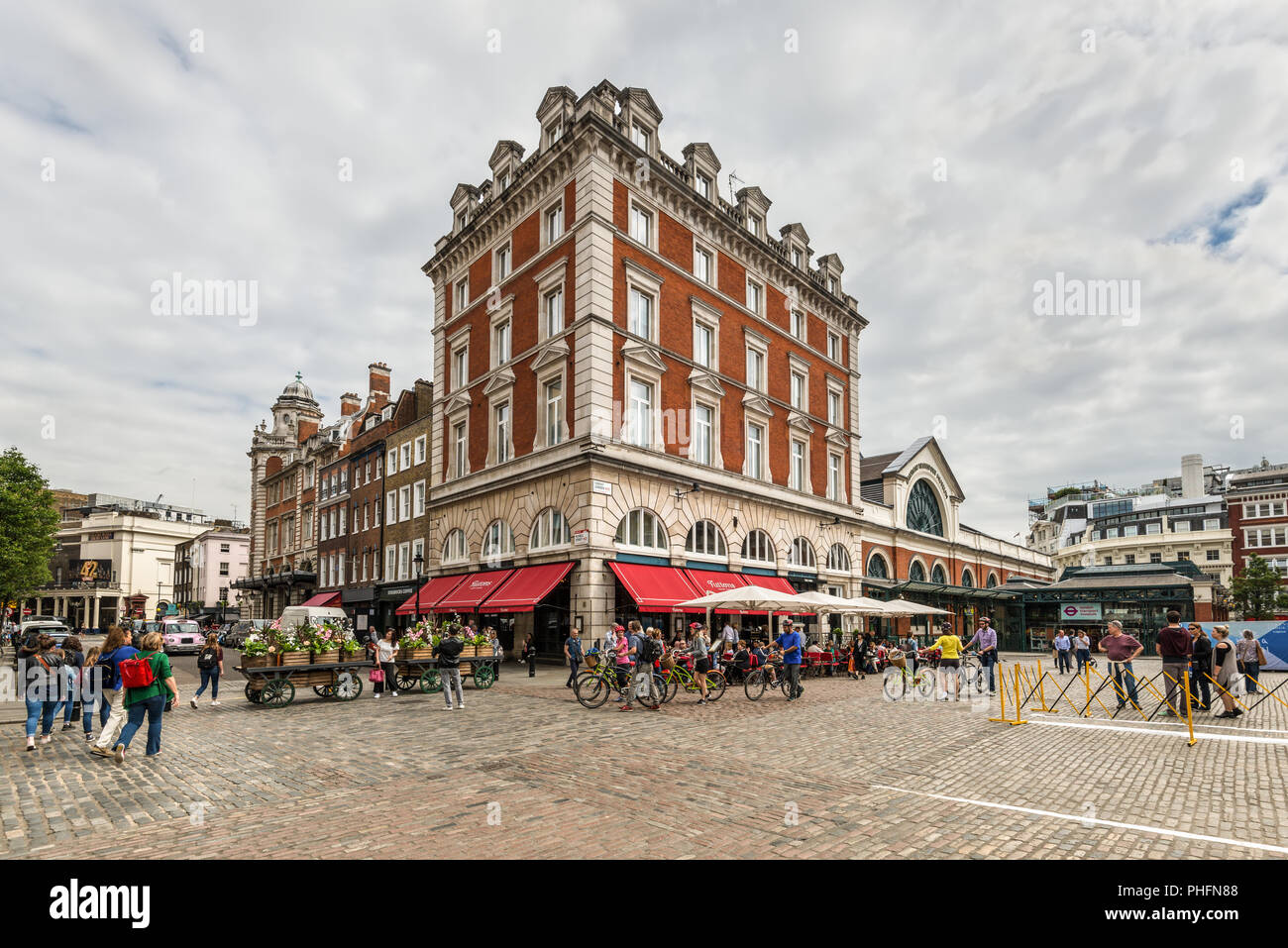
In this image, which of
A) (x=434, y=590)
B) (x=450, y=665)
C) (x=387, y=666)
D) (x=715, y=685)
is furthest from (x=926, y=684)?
(x=434, y=590)

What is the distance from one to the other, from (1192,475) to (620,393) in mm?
87529

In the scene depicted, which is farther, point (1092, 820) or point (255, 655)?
point (255, 655)

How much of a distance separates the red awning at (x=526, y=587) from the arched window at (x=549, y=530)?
34.0 inches

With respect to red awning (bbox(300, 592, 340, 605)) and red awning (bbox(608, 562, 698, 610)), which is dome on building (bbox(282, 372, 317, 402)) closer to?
red awning (bbox(300, 592, 340, 605))

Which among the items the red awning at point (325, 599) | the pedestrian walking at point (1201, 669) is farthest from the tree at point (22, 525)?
the pedestrian walking at point (1201, 669)

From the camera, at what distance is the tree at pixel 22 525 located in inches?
1651

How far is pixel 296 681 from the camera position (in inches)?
663

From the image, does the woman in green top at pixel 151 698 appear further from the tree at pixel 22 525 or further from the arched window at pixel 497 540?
the tree at pixel 22 525

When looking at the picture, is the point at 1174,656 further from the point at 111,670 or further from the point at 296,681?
the point at 111,670

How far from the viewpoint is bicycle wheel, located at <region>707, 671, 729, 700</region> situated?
58.5 ft

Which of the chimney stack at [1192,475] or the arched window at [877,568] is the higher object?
the chimney stack at [1192,475]

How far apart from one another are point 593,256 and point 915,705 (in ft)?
57.7

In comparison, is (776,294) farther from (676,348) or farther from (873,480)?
(873,480)
